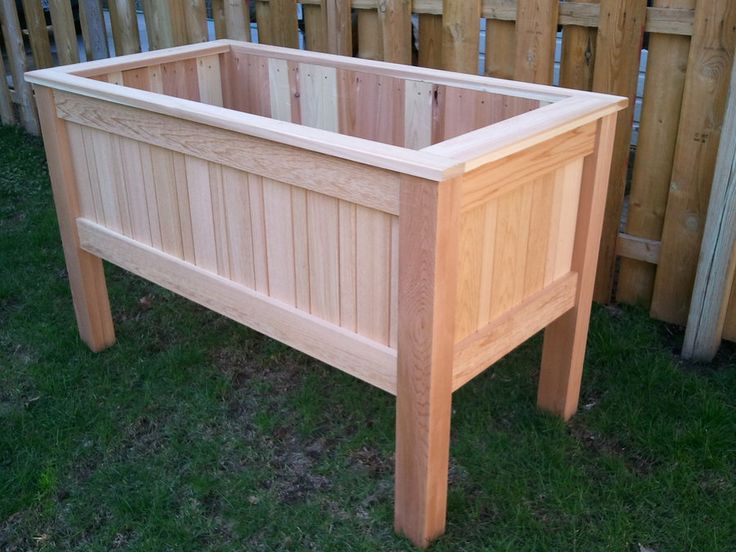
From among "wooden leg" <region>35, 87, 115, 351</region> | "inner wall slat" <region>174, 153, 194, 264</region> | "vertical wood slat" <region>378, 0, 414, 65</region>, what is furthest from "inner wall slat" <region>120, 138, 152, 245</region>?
"vertical wood slat" <region>378, 0, 414, 65</region>

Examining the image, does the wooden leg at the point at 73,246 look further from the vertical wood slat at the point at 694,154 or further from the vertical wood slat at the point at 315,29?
the vertical wood slat at the point at 694,154

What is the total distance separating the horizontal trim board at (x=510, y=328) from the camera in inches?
80.1

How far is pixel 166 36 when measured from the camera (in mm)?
4434

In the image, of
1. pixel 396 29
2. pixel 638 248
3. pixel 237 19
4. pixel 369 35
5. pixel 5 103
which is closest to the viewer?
pixel 638 248

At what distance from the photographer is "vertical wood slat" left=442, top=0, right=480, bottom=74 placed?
3.16 meters

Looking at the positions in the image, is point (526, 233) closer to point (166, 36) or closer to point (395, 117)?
point (395, 117)

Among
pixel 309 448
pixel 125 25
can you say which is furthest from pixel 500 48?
pixel 125 25

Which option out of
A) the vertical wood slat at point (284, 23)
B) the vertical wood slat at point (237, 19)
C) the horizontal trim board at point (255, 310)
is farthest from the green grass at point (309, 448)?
the vertical wood slat at point (237, 19)

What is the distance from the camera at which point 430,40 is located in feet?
11.1

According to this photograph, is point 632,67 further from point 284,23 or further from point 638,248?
point 284,23

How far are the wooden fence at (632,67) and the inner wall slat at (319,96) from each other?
1.91 feet

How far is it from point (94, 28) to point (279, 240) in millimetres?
3520

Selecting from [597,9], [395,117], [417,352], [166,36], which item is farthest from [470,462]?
[166,36]

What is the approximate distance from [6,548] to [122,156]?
1.21 metres
